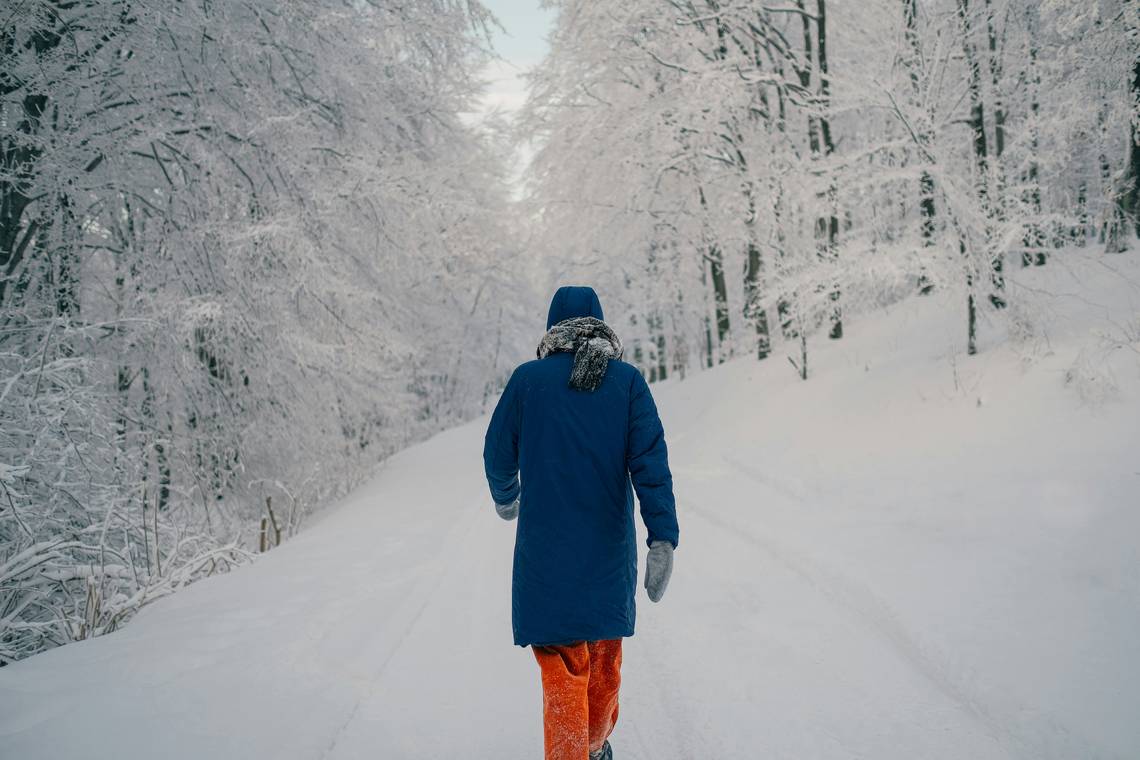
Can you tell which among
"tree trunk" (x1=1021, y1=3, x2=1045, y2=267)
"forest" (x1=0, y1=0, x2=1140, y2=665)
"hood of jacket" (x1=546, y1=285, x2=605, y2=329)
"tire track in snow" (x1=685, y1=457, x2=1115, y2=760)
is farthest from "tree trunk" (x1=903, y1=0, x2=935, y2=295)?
"hood of jacket" (x1=546, y1=285, x2=605, y2=329)

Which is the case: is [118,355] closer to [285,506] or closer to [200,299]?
[200,299]

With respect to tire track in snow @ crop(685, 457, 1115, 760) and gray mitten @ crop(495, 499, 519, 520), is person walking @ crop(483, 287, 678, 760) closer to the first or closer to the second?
gray mitten @ crop(495, 499, 519, 520)

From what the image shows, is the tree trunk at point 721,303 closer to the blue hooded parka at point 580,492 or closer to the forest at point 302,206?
the forest at point 302,206

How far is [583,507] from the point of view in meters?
2.34

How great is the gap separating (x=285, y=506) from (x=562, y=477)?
27.5 ft

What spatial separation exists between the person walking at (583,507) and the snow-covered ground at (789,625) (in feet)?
2.33

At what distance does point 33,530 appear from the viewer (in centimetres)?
386

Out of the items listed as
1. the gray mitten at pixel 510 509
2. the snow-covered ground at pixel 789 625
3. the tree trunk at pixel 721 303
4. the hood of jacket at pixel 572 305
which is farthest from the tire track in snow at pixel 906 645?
the tree trunk at pixel 721 303

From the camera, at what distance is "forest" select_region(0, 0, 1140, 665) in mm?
4414

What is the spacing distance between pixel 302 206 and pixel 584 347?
192 inches

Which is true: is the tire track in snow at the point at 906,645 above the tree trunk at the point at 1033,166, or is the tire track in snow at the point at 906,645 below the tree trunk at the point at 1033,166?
below

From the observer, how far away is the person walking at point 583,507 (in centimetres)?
229

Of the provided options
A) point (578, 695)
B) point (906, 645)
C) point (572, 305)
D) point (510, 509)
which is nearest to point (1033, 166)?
point (906, 645)

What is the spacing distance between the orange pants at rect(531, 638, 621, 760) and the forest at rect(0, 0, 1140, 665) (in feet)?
10.6
